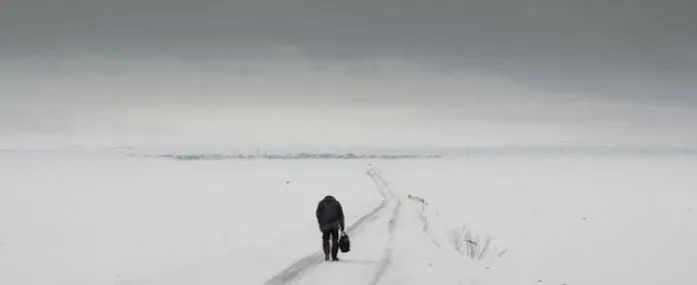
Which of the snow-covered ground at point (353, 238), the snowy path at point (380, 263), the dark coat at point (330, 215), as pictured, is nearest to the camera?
the snowy path at point (380, 263)

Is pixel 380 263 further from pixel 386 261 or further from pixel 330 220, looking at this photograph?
pixel 330 220

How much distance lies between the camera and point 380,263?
16.5 m

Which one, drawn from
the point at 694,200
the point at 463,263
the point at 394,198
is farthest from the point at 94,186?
the point at 463,263

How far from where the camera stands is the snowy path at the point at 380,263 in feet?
47.2

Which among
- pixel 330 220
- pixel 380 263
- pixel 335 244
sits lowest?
pixel 380 263

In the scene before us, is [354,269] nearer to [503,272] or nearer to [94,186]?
[503,272]

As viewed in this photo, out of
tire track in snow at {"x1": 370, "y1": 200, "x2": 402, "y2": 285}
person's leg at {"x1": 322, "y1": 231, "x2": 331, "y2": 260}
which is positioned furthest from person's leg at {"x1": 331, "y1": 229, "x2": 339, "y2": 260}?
tire track in snow at {"x1": 370, "y1": 200, "x2": 402, "y2": 285}

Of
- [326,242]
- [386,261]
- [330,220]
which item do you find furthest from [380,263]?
[330,220]

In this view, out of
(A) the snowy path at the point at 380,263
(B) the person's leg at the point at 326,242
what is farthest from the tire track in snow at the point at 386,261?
(B) the person's leg at the point at 326,242

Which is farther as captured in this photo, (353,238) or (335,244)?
(353,238)

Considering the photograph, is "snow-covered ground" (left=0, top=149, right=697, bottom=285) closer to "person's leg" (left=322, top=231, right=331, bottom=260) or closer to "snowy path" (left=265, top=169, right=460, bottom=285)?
"snowy path" (left=265, top=169, right=460, bottom=285)

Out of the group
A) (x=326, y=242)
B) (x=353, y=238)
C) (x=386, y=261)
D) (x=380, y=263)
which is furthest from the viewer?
(x=353, y=238)

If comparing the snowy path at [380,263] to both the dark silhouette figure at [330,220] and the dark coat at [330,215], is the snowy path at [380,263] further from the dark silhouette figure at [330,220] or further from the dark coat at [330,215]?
the dark coat at [330,215]

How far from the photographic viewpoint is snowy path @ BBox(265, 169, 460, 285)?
14375mm
